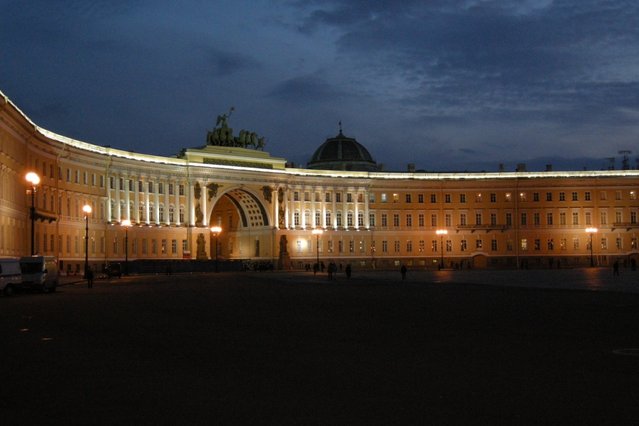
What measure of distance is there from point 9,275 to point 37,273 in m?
2.50

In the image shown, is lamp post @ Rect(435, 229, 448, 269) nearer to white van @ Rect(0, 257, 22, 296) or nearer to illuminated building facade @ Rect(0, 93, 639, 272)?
illuminated building facade @ Rect(0, 93, 639, 272)

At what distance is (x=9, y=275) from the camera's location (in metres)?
42.3

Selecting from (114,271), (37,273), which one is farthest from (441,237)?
(37,273)

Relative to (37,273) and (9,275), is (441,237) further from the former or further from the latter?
(9,275)

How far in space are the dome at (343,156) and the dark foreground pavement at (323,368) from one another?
353 feet

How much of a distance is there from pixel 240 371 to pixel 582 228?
376 feet

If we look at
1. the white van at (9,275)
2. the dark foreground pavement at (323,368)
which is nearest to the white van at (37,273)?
the white van at (9,275)

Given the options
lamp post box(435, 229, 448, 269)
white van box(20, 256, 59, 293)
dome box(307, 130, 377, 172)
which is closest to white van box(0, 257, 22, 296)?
white van box(20, 256, 59, 293)

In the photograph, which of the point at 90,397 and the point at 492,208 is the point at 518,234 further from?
the point at 90,397

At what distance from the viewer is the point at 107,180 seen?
9750cm

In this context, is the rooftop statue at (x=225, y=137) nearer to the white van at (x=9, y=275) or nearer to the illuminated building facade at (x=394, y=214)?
the illuminated building facade at (x=394, y=214)

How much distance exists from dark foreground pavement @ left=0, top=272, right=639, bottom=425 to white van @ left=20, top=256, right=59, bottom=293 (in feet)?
58.3

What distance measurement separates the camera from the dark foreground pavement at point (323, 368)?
10.7 metres

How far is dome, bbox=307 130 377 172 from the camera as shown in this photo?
441ft
